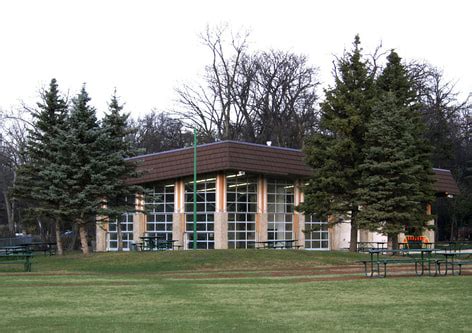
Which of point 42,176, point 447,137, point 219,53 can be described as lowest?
point 42,176

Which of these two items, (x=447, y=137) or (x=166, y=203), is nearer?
(x=166, y=203)

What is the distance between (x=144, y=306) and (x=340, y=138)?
81.0 feet

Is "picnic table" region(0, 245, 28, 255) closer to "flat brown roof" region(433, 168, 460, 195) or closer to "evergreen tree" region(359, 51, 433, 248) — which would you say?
"evergreen tree" region(359, 51, 433, 248)

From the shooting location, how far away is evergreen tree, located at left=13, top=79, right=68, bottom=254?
3409cm

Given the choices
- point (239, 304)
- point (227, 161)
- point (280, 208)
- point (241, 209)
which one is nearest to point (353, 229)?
point (280, 208)

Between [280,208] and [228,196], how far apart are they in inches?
158

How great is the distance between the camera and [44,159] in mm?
35250

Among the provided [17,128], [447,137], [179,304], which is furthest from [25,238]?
[179,304]

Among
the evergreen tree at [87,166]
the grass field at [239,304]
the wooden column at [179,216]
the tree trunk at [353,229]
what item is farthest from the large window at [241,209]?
the grass field at [239,304]

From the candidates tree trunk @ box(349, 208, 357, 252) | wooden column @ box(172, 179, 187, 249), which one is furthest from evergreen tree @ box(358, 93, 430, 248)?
wooden column @ box(172, 179, 187, 249)

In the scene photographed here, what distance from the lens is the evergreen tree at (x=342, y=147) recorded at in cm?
3659

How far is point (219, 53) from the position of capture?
229 ft

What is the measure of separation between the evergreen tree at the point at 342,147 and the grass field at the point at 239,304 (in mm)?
13533

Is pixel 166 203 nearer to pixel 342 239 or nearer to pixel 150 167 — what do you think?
pixel 150 167
